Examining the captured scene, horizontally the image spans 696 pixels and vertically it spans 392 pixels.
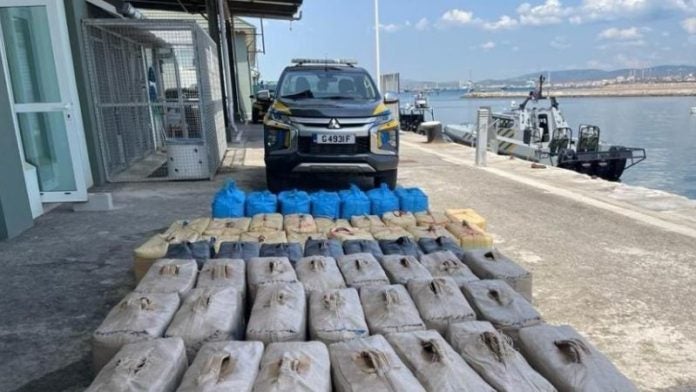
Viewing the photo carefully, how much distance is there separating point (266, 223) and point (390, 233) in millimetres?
1002

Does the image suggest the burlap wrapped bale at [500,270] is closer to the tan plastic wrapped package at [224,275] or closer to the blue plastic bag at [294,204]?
the tan plastic wrapped package at [224,275]

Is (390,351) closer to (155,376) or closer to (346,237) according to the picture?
(155,376)

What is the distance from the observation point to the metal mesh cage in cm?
714

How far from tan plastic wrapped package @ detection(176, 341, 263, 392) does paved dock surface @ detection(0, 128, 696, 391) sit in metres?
1.10

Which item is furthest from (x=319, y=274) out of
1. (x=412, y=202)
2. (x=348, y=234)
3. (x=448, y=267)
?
(x=412, y=202)

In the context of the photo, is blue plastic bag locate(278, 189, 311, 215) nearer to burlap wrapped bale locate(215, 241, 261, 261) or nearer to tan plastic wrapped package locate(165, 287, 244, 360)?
burlap wrapped bale locate(215, 241, 261, 261)

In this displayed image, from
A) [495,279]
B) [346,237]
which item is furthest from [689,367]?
[346,237]

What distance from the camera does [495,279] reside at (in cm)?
258

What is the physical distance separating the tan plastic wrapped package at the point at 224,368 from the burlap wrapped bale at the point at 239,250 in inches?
44.5

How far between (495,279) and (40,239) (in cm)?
446

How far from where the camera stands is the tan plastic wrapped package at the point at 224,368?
153 centimetres

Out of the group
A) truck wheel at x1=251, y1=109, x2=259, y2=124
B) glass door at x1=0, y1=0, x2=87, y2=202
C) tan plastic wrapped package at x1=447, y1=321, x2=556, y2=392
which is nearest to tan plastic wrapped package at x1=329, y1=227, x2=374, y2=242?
tan plastic wrapped package at x1=447, y1=321, x2=556, y2=392

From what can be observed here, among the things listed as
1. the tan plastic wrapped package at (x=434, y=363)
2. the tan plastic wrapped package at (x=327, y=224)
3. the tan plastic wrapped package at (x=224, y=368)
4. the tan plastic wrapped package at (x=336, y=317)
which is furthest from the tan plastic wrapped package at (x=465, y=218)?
the tan plastic wrapped package at (x=224, y=368)

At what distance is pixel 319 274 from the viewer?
2.53m
